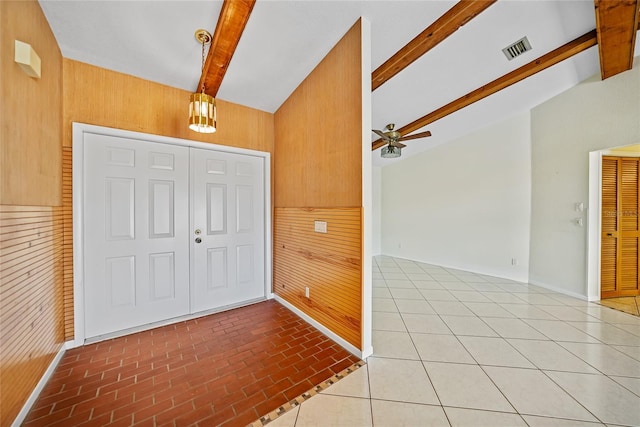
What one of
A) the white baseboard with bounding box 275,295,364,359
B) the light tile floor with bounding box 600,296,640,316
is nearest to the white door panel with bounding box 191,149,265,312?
the white baseboard with bounding box 275,295,364,359

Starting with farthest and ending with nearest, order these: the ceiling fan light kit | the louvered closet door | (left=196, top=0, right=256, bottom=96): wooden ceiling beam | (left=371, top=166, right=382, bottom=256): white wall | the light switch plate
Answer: (left=371, top=166, right=382, bottom=256): white wall
the ceiling fan light kit
the louvered closet door
the light switch plate
(left=196, top=0, right=256, bottom=96): wooden ceiling beam

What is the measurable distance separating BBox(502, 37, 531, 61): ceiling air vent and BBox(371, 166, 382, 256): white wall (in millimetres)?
3810

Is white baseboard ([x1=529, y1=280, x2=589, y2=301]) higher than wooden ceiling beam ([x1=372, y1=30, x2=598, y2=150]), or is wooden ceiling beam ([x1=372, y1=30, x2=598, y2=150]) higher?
wooden ceiling beam ([x1=372, y1=30, x2=598, y2=150])

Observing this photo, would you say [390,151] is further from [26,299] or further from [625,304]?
[26,299]

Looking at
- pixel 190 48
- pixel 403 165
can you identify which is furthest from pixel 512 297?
pixel 190 48

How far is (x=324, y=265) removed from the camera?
2412mm

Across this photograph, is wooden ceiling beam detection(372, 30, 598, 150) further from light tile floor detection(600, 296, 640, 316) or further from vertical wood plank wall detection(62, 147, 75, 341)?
vertical wood plank wall detection(62, 147, 75, 341)

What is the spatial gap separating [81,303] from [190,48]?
103 inches

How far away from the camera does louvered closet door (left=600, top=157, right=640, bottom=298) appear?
3.27m

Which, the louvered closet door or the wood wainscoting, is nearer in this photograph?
the wood wainscoting

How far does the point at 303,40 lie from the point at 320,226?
182 centimetres

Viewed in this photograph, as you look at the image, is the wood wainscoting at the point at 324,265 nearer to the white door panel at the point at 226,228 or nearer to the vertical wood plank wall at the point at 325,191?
the vertical wood plank wall at the point at 325,191

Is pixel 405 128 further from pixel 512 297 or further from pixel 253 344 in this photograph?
pixel 253 344

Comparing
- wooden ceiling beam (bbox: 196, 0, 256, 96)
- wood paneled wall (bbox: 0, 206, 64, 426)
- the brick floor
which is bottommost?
the brick floor
